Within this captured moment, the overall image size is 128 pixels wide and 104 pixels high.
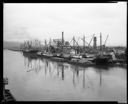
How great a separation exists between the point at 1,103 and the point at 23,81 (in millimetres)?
2855

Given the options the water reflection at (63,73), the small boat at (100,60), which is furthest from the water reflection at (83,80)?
the small boat at (100,60)

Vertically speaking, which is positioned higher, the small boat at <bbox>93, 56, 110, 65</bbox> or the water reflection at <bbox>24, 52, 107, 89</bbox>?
the small boat at <bbox>93, 56, 110, 65</bbox>

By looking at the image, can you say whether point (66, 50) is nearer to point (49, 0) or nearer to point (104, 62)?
point (104, 62)

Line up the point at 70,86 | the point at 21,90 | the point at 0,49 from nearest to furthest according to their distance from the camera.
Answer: the point at 0,49 < the point at 21,90 < the point at 70,86

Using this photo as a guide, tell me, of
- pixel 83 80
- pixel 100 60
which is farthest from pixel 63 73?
pixel 100 60

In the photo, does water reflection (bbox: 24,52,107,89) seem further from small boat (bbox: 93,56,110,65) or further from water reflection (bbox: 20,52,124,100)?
small boat (bbox: 93,56,110,65)

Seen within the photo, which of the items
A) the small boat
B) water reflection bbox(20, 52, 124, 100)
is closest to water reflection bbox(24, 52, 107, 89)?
water reflection bbox(20, 52, 124, 100)

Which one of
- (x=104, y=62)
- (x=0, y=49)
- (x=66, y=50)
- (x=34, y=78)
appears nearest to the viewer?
(x=0, y=49)

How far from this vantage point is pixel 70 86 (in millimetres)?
3459

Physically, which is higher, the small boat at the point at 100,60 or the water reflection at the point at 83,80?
the small boat at the point at 100,60

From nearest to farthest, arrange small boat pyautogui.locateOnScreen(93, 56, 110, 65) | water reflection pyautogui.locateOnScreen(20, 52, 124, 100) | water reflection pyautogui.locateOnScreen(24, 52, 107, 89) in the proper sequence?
1. water reflection pyautogui.locateOnScreen(20, 52, 124, 100)
2. water reflection pyautogui.locateOnScreen(24, 52, 107, 89)
3. small boat pyautogui.locateOnScreen(93, 56, 110, 65)

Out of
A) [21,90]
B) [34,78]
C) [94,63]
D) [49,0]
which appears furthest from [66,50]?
[49,0]

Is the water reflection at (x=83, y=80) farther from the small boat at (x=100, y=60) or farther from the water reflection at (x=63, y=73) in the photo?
the small boat at (x=100, y=60)

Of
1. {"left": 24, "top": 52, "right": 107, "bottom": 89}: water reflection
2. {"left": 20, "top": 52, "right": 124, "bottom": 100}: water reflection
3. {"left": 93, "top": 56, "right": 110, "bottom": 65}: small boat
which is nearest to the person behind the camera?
{"left": 20, "top": 52, "right": 124, "bottom": 100}: water reflection
